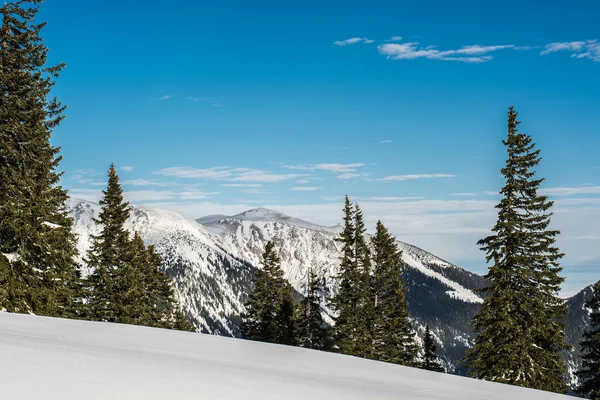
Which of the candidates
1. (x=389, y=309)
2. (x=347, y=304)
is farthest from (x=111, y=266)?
(x=389, y=309)

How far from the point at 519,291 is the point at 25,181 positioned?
2286cm

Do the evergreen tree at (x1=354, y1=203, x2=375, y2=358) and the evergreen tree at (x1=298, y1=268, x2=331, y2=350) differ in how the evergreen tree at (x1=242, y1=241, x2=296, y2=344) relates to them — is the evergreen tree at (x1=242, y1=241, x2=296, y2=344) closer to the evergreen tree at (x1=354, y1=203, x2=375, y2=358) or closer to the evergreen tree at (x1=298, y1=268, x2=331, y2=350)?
the evergreen tree at (x1=298, y1=268, x2=331, y2=350)

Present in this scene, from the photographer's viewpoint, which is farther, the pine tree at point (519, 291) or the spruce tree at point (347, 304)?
the spruce tree at point (347, 304)

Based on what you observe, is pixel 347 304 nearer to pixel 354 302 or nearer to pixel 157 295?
pixel 354 302

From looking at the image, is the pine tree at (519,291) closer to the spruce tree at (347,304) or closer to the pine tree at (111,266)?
the spruce tree at (347,304)

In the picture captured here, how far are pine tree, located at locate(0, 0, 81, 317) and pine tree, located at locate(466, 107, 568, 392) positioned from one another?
2037 centimetres

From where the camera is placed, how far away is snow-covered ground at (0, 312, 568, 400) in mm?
4938

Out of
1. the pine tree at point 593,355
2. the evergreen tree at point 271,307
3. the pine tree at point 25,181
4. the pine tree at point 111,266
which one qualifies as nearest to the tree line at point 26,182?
the pine tree at point 25,181

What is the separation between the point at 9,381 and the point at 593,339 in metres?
30.4

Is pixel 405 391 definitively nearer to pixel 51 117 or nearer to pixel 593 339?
pixel 51 117

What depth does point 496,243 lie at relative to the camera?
24188 millimetres

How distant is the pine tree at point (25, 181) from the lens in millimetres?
19875

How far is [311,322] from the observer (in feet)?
142

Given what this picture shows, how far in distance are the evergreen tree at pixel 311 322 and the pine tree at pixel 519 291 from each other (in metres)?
18.8
